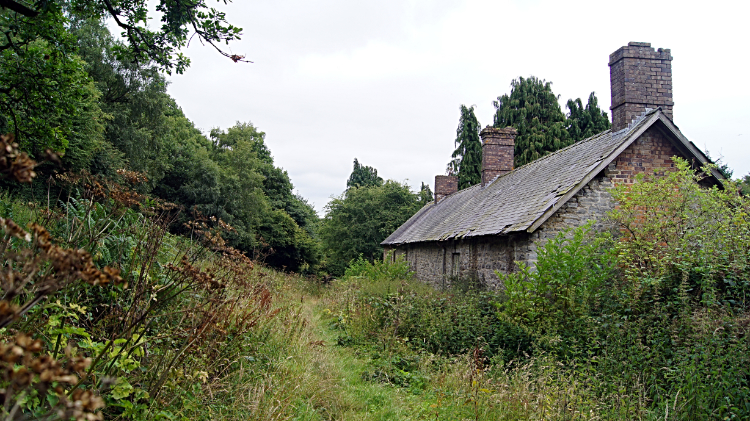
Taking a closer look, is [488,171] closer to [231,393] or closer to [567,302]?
[567,302]

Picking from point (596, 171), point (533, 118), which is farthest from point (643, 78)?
point (533, 118)

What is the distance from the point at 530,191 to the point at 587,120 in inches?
1143

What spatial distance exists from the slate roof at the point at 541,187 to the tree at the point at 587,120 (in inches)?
940

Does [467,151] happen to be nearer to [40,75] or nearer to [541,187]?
[541,187]

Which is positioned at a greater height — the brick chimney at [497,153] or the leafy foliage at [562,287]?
the brick chimney at [497,153]

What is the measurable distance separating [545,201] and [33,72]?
31.3 ft

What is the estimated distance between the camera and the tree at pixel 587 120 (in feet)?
123

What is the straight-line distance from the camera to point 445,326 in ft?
27.9

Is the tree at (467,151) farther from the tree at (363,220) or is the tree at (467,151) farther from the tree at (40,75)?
the tree at (40,75)

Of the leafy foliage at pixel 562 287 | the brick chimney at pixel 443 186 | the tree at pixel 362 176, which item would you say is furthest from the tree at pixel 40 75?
the tree at pixel 362 176

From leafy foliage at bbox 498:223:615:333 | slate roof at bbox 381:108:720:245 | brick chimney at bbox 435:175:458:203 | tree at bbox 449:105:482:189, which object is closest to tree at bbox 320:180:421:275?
brick chimney at bbox 435:175:458:203

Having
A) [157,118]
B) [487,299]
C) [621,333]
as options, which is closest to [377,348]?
[487,299]

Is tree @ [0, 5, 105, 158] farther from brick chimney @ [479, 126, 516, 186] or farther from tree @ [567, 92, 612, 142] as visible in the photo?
tree @ [567, 92, 612, 142]

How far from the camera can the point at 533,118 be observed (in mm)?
38344
